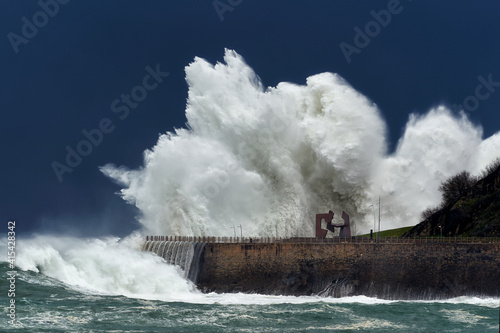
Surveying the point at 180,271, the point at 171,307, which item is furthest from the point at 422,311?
the point at 180,271

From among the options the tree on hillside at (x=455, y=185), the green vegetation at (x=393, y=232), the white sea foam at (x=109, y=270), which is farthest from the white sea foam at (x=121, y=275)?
the tree on hillside at (x=455, y=185)

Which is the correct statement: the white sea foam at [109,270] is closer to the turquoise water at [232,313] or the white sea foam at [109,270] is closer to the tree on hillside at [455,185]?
the turquoise water at [232,313]

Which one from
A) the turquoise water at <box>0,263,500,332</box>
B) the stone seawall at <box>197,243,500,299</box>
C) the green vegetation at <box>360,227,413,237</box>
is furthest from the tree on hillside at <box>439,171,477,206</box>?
the turquoise water at <box>0,263,500,332</box>

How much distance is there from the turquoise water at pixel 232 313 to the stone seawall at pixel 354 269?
1531mm

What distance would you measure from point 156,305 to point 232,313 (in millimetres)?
5800

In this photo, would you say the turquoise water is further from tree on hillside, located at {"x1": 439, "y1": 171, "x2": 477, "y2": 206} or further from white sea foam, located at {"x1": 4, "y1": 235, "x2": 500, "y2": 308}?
tree on hillside, located at {"x1": 439, "y1": 171, "x2": 477, "y2": 206}

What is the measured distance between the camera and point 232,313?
47.7 m

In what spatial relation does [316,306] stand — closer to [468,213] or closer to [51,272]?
[51,272]

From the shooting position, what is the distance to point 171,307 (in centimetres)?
5022

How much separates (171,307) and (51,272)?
1412 centimetres

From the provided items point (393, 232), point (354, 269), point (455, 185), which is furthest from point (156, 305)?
point (455, 185)

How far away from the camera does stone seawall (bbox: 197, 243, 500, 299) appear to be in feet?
183

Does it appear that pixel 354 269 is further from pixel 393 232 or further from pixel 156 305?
pixel 393 232

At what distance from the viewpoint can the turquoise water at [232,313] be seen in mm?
42469
